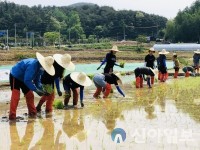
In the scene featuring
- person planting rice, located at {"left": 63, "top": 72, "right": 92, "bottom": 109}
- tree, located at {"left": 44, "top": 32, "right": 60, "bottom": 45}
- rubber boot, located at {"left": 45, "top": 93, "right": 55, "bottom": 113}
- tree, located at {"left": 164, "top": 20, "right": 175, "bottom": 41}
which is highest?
tree, located at {"left": 164, "top": 20, "right": 175, "bottom": 41}

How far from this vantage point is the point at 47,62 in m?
8.34

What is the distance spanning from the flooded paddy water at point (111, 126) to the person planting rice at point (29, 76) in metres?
0.44

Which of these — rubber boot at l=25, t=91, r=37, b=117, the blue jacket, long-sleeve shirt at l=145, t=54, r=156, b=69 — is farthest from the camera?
long-sleeve shirt at l=145, t=54, r=156, b=69

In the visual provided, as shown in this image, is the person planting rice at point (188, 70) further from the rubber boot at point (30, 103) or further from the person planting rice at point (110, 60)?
the rubber boot at point (30, 103)

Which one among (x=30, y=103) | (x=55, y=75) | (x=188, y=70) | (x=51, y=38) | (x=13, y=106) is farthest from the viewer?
(x=51, y=38)

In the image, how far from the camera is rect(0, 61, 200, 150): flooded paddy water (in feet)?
20.4

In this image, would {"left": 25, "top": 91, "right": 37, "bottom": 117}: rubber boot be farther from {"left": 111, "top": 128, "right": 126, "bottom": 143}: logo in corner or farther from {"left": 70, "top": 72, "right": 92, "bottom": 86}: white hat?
{"left": 111, "top": 128, "right": 126, "bottom": 143}: logo in corner

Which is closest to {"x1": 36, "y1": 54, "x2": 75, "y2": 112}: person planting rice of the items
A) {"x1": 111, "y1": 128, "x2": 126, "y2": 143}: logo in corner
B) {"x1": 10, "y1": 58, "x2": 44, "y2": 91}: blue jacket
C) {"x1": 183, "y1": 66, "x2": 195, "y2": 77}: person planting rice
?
{"x1": 10, "y1": 58, "x2": 44, "y2": 91}: blue jacket

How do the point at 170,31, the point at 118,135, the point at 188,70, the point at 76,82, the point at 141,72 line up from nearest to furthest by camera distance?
the point at 118,135 → the point at 76,82 → the point at 141,72 → the point at 188,70 → the point at 170,31

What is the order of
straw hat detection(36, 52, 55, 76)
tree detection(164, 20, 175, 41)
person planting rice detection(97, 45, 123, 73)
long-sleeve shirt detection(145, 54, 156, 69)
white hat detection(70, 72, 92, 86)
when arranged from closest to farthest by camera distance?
straw hat detection(36, 52, 55, 76), white hat detection(70, 72, 92, 86), person planting rice detection(97, 45, 123, 73), long-sleeve shirt detection(145, 54, 156, 69), tree detection(164, 20, 175, 41)

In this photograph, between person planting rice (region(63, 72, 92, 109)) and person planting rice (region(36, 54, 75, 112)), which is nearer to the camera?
person planting rice (region(36, 54, 75, 112))

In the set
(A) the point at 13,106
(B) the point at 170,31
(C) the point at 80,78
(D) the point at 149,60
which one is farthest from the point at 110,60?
(B) the point at 170,31

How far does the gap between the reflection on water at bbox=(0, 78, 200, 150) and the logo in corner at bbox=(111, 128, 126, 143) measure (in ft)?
0.27

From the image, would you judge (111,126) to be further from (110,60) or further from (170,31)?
(170,31)
